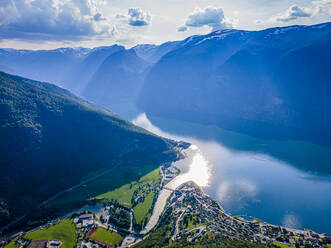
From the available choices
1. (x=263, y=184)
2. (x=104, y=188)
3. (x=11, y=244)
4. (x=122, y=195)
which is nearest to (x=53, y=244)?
(x=11, y=244)

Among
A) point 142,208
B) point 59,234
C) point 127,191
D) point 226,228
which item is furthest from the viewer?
point 127,191

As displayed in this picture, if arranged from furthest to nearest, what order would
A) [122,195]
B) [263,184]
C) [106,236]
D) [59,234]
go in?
[263,184], [122,195], [106,236], [59,234]

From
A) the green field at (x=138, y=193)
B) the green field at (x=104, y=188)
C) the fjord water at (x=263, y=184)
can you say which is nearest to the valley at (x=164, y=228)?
the green field at (x=138, y=193)

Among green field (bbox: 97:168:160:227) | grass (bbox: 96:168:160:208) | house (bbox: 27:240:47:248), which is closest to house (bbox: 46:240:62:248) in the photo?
house (bbox: 27:240:47:248)

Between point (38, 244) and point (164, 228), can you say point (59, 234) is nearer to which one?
point (38, 244)

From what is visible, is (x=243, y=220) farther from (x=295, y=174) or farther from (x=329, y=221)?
(x=295, y=174)
